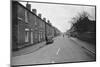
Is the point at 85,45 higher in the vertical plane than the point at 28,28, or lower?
lower

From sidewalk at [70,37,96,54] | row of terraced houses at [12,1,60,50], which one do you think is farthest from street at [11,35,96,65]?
row of terraced houses at [12,1,60,50]

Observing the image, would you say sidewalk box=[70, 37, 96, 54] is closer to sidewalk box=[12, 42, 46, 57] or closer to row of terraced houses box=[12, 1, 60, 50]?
row of terraced houses box=[12, 1, 60, 50]

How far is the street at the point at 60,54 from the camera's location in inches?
73.0

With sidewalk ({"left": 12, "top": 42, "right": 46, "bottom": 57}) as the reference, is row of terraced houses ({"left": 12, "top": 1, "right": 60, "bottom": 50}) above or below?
above

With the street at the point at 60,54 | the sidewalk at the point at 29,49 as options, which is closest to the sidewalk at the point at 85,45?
the street at the point at 60,54

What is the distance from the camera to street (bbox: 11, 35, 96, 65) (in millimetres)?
1854

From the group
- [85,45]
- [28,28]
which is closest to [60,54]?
[85,45]

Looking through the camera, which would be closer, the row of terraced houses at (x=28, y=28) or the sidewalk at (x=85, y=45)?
the row of terraced houses at (x=28, y=28)

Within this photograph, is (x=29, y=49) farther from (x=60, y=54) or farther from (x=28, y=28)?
(x=60, y=54)

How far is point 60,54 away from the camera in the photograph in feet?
6.59

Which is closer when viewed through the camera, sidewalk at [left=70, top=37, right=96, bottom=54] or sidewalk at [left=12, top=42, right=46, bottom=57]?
sidewalk at [left=12, top=42, right=46, bottom=57]

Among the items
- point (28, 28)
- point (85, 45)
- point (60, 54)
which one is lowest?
point (60, 54)

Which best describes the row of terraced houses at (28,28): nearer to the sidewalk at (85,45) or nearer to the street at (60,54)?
the street at (60,54)

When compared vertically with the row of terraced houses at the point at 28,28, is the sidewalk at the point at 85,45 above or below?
below
